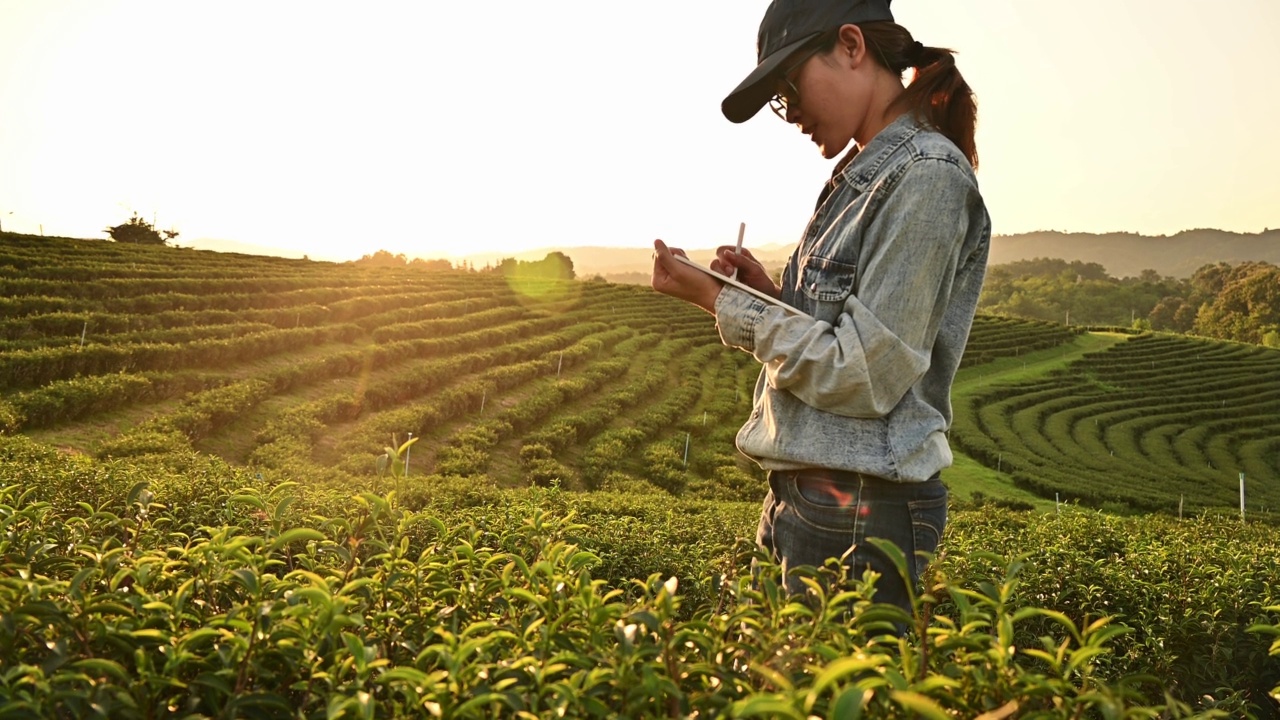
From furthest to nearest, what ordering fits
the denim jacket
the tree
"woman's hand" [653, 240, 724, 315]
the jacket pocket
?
the tree
"woman's hand" [653, 240, 724, 315]
the jacket pocket
the denim jacket

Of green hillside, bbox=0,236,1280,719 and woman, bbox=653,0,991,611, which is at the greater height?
→ woman, bbox=653,0,991,611

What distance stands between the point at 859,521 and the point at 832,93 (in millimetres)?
821

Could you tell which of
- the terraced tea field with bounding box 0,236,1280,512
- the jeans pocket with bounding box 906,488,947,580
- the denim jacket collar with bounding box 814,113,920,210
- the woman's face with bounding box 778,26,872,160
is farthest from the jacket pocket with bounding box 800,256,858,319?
the terraced tea field with bounding box 0,236,1280,512

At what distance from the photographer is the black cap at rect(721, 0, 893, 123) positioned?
1484 mm

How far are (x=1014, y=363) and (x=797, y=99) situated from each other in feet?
145

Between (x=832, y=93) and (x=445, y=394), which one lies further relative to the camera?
(x=445, y=394)

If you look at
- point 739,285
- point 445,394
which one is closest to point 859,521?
point 739,285

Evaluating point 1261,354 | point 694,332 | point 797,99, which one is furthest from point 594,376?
point 1261,354

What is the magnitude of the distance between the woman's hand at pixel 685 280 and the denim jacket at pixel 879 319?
0.15 ft

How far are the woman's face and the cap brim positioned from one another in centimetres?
3

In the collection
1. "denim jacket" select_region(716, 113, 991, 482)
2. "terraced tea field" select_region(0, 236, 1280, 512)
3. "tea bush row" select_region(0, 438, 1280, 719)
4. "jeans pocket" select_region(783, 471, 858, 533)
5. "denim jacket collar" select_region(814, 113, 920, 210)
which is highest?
"denim jacket collar" select_region(814, 113, 920, 210)

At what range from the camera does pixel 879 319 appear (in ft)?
4.45

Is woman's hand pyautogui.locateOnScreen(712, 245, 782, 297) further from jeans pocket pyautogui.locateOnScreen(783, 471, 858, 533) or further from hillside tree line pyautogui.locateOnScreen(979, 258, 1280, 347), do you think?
hillside tree line pyautogui.locateOnScreen(979, 258, 1280, 347)

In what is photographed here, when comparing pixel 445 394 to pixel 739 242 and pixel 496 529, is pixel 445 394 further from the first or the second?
pixel 739 242
